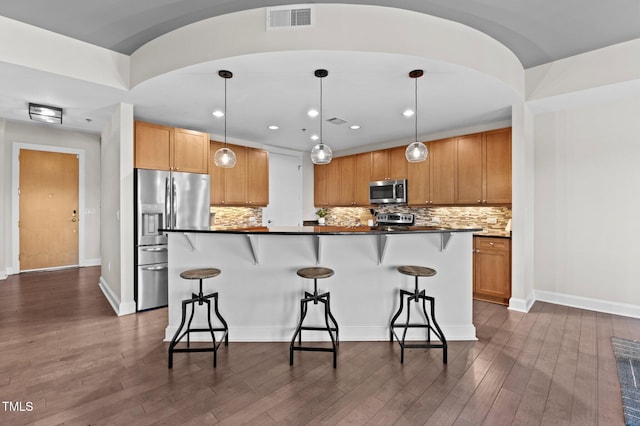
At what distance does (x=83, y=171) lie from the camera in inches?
246

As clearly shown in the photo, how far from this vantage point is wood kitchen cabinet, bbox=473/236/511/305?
406 centimetres

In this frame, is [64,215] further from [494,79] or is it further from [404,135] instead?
[494,79]

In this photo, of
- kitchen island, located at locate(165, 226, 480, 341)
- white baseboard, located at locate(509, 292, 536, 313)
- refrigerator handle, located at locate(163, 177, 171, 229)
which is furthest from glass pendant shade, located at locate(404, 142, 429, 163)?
refrigerator handle, located at locate(163, 177, 171, 229)

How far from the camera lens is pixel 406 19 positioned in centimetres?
257

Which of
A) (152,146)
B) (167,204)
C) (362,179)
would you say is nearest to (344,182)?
(362,179)

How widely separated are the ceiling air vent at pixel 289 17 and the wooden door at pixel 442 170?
335 centimetres

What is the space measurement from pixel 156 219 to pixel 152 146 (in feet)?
3.29

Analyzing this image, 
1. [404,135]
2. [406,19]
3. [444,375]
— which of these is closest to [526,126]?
[404,135]

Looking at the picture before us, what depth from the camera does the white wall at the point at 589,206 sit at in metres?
3.61

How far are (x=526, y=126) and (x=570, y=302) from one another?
7.97ft

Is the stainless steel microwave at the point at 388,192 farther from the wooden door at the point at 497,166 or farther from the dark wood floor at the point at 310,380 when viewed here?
the dark wood floor at the point at 310,380

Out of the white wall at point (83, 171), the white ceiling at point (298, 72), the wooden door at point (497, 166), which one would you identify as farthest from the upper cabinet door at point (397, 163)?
the white wall at point (83, 171)

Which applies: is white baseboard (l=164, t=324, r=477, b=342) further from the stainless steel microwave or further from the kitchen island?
the stainless steel microwave

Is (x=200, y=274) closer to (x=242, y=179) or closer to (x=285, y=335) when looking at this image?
(x=285, y=335)
